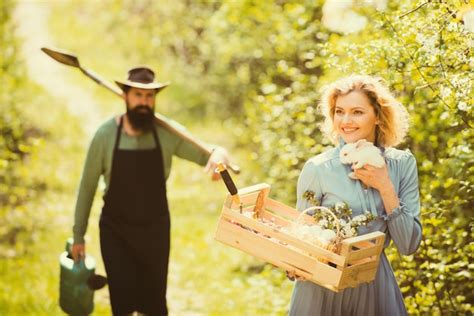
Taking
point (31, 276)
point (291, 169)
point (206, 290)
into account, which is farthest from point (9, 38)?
point (291, 169)

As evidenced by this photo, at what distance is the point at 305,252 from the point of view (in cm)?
329

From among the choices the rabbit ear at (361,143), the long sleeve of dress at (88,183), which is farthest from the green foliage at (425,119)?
the long sleeve of dress at (88,183)

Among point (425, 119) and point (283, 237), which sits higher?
point (425, 119)

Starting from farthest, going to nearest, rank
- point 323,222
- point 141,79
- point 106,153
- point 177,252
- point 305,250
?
point 177,252
point 141,79
point 106,153
point 323,222
point 305,250

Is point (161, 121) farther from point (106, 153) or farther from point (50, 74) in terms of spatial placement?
point (50, 74)

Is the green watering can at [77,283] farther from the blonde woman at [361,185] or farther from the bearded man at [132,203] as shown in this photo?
the blonde woman at [361,185]

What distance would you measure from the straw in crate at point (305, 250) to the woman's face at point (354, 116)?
17.2 inches

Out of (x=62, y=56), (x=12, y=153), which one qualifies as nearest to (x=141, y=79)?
(x=62, y=56)

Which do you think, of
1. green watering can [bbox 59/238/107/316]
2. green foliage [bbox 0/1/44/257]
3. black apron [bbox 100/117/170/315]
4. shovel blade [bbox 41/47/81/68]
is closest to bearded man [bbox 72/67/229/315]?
black apron [bbox 100/117/170/315]

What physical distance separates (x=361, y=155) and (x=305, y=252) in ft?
1.64

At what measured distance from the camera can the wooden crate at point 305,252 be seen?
319 cm

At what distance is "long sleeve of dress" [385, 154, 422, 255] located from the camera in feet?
10.9

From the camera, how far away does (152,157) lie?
5.12 meters

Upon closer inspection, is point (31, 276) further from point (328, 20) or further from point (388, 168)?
point (388, 168)
